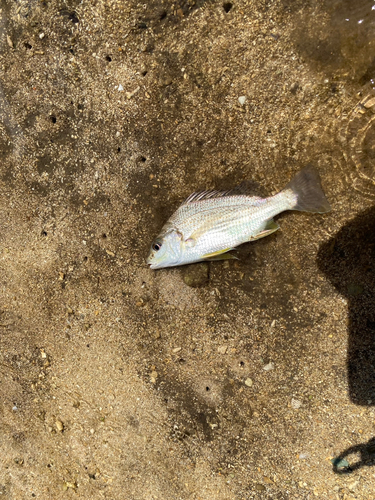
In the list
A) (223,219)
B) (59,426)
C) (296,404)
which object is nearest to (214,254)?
(223,219)

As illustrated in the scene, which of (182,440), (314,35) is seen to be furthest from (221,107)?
(182,440)

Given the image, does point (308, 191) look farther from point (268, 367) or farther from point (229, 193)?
point (268, 367)

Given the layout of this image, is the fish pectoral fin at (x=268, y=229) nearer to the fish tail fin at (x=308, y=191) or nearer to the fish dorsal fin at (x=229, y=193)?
the fish tail fin at (x=308, y=191)

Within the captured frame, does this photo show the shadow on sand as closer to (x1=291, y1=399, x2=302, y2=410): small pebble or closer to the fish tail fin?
the fish tail fin

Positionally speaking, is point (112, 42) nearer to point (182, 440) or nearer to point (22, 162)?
point (22, 162)

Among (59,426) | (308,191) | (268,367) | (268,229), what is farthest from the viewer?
(59,426)

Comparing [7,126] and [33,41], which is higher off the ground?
[33,41]
